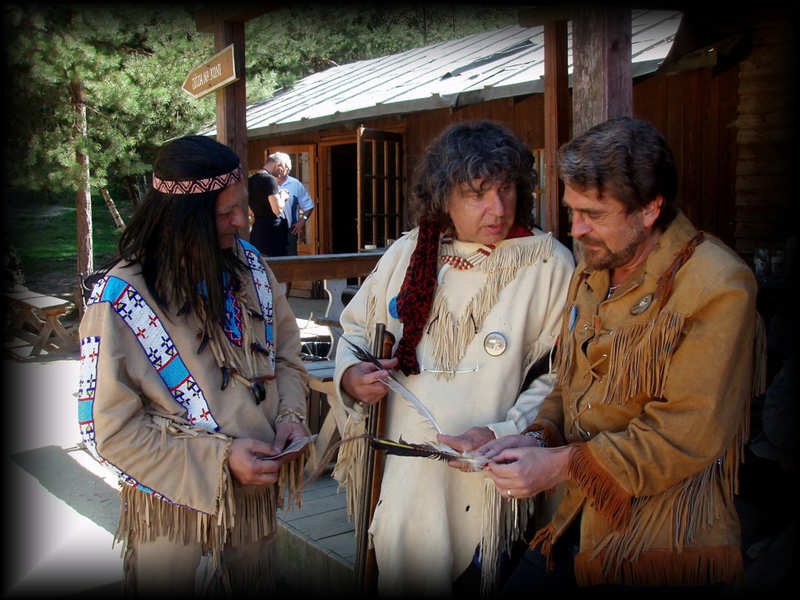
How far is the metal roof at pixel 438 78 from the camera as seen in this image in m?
6.04

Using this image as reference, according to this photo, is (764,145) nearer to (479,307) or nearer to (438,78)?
(479,307)

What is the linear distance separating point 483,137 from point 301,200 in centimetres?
709

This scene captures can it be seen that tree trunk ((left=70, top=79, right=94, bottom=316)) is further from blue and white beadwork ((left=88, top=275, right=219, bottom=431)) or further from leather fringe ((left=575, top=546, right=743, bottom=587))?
leather fringe ((left=575, top=546, right=743, bottom=587))

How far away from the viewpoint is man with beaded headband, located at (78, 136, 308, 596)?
182cm

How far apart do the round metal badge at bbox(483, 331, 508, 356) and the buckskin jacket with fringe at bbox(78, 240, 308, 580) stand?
656mm

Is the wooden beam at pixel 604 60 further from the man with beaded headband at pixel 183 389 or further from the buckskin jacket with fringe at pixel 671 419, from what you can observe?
the man with beaded headband at pixel 183 389

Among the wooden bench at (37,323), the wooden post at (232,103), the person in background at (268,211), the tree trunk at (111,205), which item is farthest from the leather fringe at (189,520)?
the tree trunk at (111,205)

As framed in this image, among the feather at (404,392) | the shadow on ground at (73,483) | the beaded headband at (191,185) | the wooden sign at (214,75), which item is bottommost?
the shadow on ground at (73,483)

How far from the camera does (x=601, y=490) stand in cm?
165

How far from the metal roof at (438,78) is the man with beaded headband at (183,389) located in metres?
3.86

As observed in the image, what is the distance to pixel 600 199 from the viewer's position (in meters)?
1.70

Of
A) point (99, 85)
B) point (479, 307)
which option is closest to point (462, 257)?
point (479, 307)

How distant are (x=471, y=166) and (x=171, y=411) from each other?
3.58 feet

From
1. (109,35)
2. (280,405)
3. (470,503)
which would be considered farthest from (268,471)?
(109,35)
